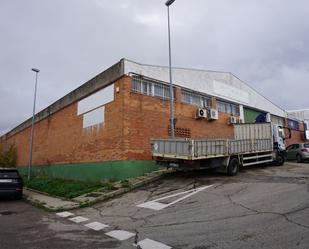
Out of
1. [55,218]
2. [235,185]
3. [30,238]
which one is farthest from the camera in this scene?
[235,185]

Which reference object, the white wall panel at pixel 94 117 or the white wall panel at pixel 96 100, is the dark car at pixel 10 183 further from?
the white wall panel at pixel 96 100

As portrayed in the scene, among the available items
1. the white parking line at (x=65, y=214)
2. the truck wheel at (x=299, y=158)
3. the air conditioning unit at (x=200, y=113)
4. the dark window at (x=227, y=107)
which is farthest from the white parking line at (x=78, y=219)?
the truck wheel at (x=299, y=158)

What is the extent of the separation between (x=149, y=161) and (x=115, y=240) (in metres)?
9.97

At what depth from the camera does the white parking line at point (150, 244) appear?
530 centimetres

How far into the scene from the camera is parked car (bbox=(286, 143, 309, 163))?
21172 millimetres

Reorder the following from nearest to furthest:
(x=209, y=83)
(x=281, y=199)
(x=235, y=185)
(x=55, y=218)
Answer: (x=281, y=199), (x=55, y=218), (x=235, y=185), (x=209, y=83)

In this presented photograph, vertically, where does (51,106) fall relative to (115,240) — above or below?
above

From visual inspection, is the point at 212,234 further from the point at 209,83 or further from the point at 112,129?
the point at 209,83

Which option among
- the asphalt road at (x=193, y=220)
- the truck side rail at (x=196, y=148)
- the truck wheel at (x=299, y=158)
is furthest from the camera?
the truck wheel at (x=299, y=158)

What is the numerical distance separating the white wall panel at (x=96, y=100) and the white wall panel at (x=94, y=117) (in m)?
0.33

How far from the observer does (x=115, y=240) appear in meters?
5.95

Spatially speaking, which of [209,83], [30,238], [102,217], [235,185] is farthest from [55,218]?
[209,83]

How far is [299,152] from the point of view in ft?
71.1

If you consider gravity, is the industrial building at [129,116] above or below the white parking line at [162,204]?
above
